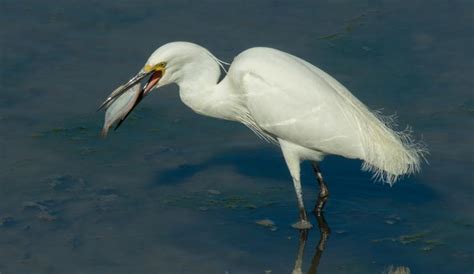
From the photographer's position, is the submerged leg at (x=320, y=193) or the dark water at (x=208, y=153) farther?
the submerged leg at (x=320, y=193)

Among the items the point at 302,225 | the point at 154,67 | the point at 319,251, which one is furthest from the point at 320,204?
the point at 154,67

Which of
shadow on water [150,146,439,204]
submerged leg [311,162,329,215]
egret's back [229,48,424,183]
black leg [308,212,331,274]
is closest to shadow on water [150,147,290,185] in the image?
shadow on water [150,146,439,204]

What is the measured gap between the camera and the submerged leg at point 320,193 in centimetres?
827

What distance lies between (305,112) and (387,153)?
2.20 feet

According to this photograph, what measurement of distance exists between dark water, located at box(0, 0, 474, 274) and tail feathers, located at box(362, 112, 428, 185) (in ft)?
1.16

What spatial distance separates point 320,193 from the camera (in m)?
8.27

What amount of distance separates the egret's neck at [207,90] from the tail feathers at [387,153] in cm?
103

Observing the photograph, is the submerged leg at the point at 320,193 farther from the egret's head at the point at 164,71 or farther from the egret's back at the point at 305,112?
the egret's head at the point at 164,71

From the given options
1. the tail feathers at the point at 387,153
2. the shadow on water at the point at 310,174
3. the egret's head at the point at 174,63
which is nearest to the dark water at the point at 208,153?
the shadow on water at the point at 310,174

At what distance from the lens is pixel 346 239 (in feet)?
25.9

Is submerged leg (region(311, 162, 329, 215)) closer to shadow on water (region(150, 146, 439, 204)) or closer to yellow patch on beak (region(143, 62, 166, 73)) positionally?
shadow on water (region(150, 146, 439, 204))

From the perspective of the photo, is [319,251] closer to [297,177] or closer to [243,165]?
[297,177]

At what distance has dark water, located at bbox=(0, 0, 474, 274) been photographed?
25.2 feet

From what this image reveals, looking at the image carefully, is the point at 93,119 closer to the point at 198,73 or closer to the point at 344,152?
the point at 198,73
